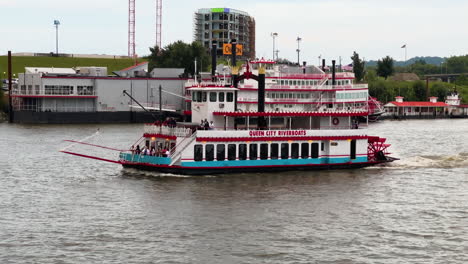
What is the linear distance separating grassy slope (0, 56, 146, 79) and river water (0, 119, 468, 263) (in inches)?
4124

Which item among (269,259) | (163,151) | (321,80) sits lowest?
(269,259)

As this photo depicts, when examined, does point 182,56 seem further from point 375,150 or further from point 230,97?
point 230,97

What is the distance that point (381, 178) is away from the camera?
1736 inches

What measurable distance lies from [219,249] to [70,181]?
17.1 meters

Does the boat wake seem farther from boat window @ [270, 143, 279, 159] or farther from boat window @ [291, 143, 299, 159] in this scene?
boat window @ [270, 143, 279, 159]

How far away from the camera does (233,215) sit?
108ft

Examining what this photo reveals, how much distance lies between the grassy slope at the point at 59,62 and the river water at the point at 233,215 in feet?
344

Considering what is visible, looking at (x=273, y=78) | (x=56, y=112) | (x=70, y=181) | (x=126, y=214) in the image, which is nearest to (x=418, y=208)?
(x=126, y=214)

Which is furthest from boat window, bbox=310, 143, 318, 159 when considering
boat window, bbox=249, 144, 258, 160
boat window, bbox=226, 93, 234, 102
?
boat window, bbox=226, 93, 234, 102

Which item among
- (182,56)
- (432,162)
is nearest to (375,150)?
(432,162)

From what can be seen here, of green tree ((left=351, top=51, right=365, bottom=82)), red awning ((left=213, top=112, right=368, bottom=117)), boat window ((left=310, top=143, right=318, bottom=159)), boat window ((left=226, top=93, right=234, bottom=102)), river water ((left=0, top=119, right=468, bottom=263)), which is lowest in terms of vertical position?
river water ((left=0, top=119, right=468, bottom=263))

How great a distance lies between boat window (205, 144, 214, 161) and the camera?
4288cm

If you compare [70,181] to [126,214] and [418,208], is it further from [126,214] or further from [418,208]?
[418,208]

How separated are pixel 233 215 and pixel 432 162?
23120 millimetres
